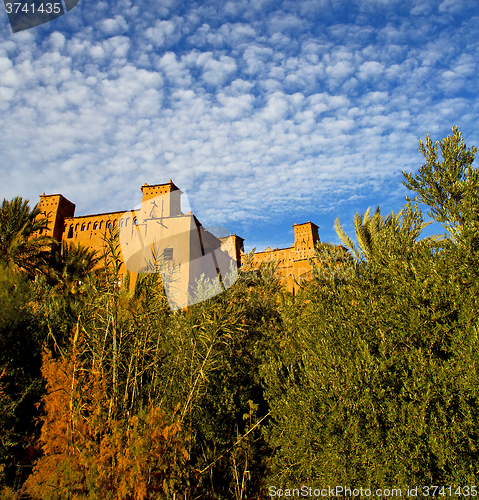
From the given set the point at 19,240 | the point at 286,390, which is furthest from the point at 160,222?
the point at 286,390

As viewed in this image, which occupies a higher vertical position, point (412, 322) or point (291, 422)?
point (412, 322)

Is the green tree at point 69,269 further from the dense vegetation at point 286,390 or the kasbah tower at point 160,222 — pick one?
the dense vegetation at point 286,390

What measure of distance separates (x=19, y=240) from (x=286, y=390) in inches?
484

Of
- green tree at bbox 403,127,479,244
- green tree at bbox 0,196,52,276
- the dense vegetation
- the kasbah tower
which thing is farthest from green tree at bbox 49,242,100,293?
green tree at bbox 403,127,479,244

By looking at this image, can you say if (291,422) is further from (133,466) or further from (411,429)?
(133,466)

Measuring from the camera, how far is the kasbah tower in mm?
20594

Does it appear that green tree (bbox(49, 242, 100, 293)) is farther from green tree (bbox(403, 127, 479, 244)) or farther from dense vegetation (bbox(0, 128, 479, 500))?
green tree (bbox(403, 127, 479, 244))

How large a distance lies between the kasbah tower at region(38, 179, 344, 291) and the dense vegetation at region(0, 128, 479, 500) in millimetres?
12272

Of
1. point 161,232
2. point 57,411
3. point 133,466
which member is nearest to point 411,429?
point 133,466

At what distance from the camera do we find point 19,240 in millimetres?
12906

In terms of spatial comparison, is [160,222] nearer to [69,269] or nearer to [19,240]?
[69,269]

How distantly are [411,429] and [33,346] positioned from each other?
834 cm

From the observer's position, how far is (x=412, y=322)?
4938 mm

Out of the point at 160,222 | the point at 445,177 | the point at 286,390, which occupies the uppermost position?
the point at 160,222
